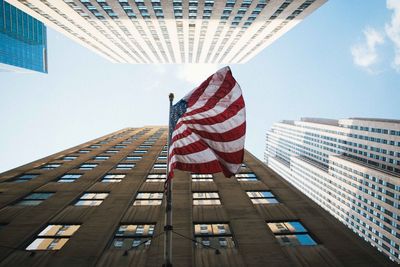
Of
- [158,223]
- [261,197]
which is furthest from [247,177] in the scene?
[158,223]

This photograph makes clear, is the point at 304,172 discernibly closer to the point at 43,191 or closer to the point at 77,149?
the point at 77,149

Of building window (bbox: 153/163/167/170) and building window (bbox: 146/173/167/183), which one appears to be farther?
building window (bbox: 153/163/167/170)

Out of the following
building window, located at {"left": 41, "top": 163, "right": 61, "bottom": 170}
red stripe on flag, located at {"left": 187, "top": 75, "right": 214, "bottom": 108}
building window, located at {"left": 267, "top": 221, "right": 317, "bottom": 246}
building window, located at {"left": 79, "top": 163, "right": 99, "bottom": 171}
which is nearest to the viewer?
red stripe on flag, located at {"left": 187, "top": 75, "right": 214, "bottom": 108}

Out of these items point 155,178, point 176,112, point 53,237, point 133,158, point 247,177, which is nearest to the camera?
point 176,112

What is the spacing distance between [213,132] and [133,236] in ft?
32.7

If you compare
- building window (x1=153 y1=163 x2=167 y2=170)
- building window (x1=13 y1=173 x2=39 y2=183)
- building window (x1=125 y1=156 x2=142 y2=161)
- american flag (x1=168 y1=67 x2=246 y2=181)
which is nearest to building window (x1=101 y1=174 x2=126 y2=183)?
building window (x1=153 y1=163 x2=167 y2=170)

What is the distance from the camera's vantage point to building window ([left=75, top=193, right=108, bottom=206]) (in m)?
20.6

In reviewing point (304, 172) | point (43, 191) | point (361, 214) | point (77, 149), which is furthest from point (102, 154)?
point (304, 172)

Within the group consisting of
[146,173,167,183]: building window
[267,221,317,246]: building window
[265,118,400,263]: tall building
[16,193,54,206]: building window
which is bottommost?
[265,118,400,263]: tall building

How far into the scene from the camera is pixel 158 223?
1727cm

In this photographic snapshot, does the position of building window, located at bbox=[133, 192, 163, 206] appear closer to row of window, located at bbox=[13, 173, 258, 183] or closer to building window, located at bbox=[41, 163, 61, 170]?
row of window, located at bbox=[13, 173, 258, 183]

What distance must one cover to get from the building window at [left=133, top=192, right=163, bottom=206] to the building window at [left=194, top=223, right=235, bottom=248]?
15.8 ft

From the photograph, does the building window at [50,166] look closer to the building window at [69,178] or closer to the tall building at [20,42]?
the building window at [69,178]

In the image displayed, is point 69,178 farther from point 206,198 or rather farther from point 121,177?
point 206,198
